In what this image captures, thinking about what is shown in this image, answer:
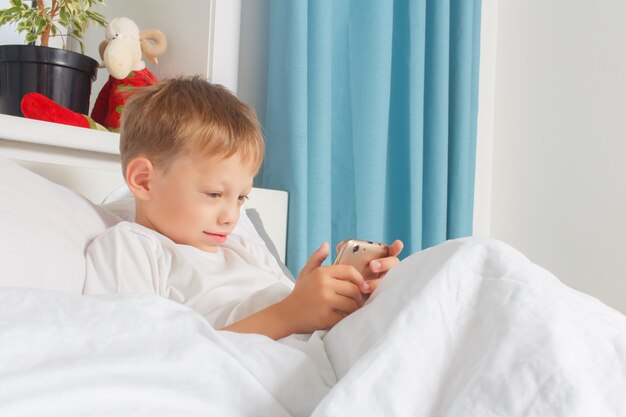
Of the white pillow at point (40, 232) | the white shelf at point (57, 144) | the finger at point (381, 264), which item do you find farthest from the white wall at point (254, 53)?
the finger at point (381, 264)

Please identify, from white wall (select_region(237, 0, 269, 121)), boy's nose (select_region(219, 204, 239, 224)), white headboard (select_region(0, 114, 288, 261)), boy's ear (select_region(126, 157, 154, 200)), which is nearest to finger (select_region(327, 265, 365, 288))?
boy's nose (select_region(219, 204, 239, 224))

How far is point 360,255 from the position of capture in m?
1.02

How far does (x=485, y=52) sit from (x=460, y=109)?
0.45 metres

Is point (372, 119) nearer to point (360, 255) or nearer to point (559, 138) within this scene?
point (559, 138)

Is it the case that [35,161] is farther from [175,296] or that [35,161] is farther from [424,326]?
[424,326]

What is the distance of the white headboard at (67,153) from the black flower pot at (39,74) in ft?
0.72

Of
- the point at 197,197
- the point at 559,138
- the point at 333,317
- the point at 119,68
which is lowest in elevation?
the point at 333,317

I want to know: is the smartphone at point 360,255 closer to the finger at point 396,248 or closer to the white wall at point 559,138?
the finger at point 396,248

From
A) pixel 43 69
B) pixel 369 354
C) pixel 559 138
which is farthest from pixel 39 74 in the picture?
pixel 559 138

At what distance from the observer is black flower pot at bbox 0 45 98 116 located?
5.18ft

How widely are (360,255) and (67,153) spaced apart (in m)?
0.66

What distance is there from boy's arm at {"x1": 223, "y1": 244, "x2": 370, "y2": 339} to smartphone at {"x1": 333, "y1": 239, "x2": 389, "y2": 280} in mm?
65

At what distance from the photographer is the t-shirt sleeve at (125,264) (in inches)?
39.4

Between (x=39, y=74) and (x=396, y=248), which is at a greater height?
(x=39, y=74)
